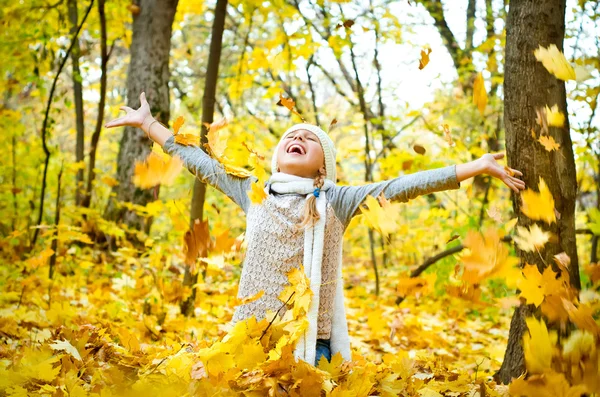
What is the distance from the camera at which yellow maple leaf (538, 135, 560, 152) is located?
1827 mm

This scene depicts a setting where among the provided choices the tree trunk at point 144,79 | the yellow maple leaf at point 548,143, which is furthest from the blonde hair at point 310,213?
the tree trunk at point 144,79

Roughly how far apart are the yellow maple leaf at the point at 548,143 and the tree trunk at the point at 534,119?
3 cm

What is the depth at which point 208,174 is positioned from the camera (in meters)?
2.23

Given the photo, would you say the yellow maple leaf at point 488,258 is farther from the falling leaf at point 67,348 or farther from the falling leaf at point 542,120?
the falling leaf at point 67,348

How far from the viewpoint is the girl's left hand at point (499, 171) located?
5.57 feet

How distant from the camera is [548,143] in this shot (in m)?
1.83

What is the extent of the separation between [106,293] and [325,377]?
2.57m

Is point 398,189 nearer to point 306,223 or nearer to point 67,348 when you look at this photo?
point 306,223

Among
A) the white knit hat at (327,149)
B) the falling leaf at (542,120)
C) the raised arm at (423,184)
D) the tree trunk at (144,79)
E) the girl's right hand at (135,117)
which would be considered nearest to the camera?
the raised arm at (423,184)

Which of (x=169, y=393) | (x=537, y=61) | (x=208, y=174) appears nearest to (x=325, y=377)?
(x=169, y=393)

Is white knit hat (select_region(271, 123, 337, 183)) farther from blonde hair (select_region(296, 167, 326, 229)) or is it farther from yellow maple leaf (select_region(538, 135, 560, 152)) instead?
yellow maple leaf (select_region(538, 135, 560, 152))

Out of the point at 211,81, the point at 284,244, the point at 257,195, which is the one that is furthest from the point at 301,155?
the point at 211,81

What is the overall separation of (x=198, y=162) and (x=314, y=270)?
721 millimetres

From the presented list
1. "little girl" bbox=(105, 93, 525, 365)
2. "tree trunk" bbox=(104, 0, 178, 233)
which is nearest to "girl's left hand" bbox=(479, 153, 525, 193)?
"little girl" bbox=(105, 93, 525, 365)
